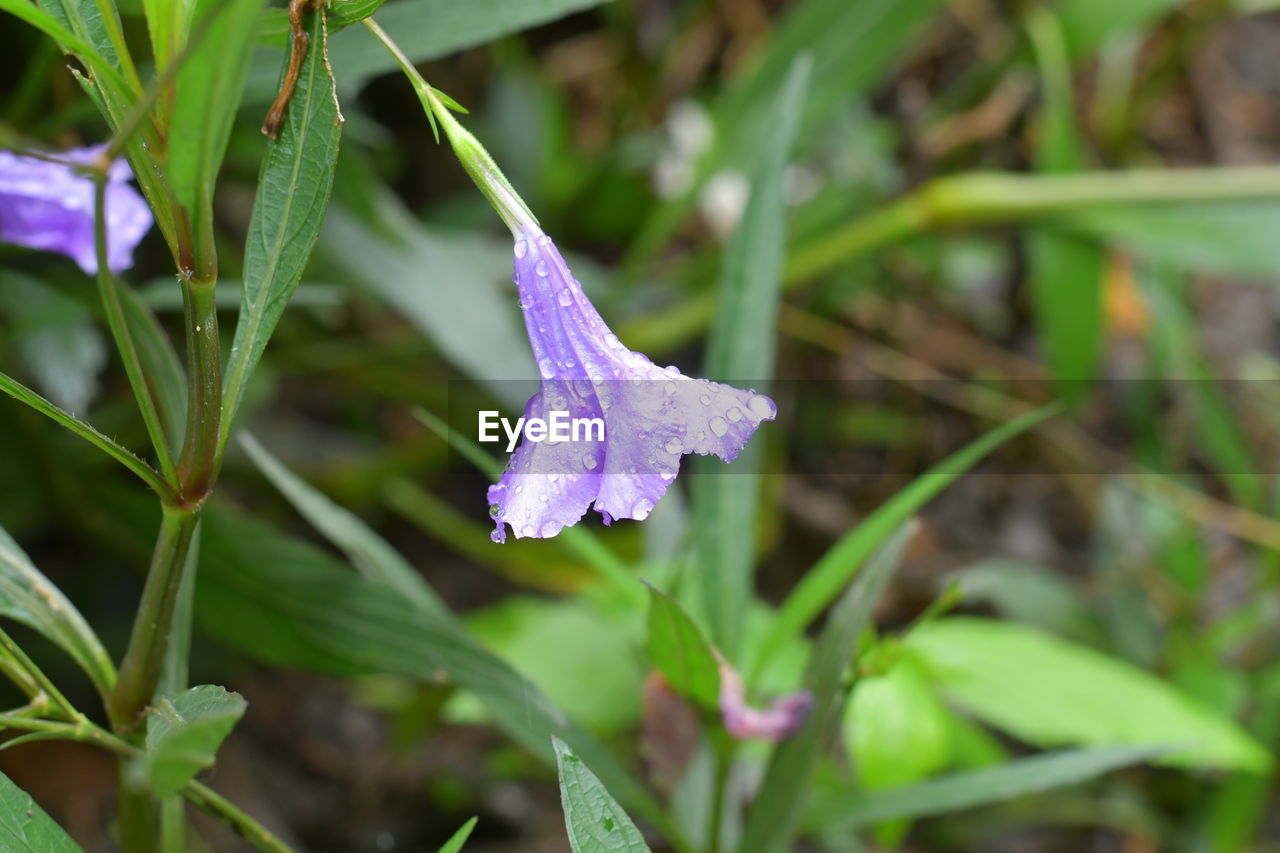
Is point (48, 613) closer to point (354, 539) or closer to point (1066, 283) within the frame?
point (354, 539)

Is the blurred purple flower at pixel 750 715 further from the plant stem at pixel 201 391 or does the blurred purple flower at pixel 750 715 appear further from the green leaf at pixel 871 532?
the plant stem at pixel 201 391

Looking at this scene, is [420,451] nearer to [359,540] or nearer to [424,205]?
[424,205]

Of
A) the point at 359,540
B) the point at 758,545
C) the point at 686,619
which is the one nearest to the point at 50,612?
the point at 359,540

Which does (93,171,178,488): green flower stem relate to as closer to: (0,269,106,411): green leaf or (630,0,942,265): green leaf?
(0,269,106,411): green leaf

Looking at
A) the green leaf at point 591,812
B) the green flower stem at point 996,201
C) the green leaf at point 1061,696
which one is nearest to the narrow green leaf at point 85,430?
the green leaf at point 591,812

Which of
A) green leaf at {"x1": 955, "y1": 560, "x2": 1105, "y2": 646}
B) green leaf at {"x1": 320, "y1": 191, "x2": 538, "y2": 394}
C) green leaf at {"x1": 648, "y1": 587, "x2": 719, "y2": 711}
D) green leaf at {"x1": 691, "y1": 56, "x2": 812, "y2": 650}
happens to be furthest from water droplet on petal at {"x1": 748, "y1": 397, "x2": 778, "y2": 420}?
green leaf at {"x1": 955, "y1": 560, "x2": 1105, "y2": 646}

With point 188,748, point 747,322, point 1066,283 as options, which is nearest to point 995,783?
point 747,322

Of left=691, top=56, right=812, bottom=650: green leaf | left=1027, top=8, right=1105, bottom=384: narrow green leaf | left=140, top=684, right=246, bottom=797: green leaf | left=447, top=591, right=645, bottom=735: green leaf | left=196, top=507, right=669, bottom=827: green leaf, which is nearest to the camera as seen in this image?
left=140, top=684, right=246, bottom=797: green leaf
